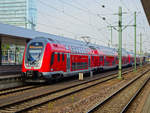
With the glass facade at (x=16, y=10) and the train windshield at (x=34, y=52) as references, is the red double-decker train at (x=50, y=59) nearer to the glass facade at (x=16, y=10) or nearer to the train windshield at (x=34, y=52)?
the train windshield at (x=34, y=52)

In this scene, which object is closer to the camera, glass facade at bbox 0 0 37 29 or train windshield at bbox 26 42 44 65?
train windshield at bbox 26 42 44 65

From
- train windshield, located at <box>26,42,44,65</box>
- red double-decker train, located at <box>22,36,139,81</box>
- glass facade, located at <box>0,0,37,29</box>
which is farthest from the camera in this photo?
glass facade, located at <box>0,0,37,29</box>

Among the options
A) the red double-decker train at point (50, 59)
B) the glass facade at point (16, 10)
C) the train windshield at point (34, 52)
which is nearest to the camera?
the red double-decker train at point (50, 59)

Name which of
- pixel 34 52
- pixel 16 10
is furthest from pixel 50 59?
pixel 16 10

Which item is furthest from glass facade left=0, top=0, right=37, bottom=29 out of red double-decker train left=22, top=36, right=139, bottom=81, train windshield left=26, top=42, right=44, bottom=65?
train windshield left=26, top=42, right=44, bottom=65

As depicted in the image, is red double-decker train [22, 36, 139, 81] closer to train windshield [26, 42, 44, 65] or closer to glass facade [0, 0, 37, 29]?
train windshield [26, 42, 44, 65]

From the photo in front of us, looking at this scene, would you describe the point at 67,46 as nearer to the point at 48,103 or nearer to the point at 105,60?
the point at 48,103

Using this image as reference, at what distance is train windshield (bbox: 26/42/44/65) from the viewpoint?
583 inches

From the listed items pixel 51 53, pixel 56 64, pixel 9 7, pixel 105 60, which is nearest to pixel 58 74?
pixel 56 64

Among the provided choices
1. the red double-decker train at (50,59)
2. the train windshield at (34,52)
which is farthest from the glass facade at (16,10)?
the train windshield at (34,52)

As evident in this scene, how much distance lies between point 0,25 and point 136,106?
44.3 feet

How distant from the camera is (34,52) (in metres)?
15.0

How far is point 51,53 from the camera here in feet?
49.2

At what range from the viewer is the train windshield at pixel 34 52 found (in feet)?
48.6
